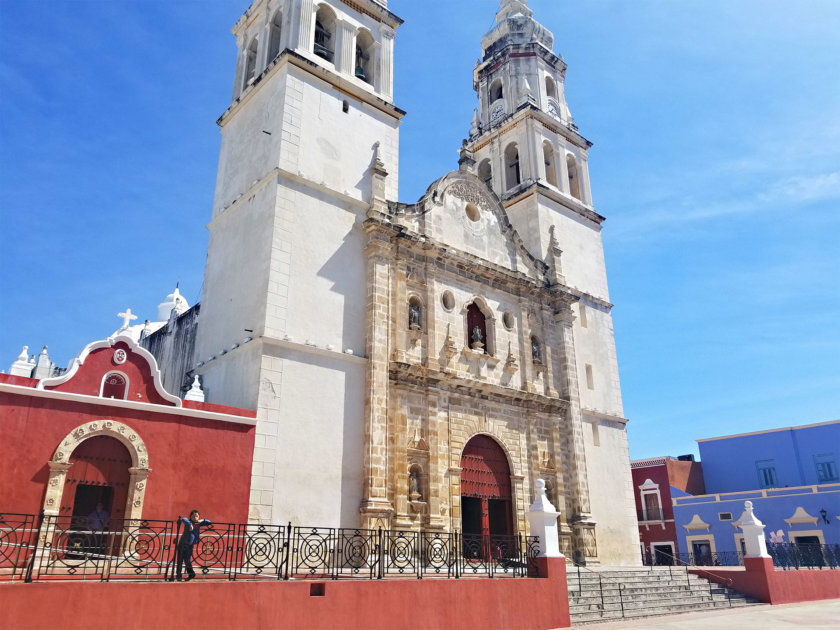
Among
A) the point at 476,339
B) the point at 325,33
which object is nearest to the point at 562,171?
the point at 476,339

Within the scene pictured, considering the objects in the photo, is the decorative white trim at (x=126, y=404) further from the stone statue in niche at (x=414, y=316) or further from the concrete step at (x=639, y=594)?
the concrete step at (x=639, y=594)

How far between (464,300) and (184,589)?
12.0 meters

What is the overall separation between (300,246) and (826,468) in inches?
1262

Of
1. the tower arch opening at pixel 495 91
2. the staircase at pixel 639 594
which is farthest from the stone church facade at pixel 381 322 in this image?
Result: the tower arch opening at pixel 495 91

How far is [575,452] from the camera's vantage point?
20.0 m

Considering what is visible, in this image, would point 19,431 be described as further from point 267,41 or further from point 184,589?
point 267,41

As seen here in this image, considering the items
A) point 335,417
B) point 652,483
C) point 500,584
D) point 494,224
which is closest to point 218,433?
point 335,417

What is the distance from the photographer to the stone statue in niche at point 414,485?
16.0 meters

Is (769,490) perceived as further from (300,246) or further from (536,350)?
(300,246)

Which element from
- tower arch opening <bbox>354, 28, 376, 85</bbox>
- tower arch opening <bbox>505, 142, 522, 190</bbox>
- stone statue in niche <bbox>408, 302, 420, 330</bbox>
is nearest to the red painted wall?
stone statue in niche <bbox>408, 302, 420, 330</bbox>

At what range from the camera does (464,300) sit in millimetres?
19156

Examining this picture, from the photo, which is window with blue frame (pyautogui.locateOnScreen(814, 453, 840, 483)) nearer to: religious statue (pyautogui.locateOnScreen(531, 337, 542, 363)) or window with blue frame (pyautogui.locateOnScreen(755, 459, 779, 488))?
window with blue frame (pyautogui.locateOnScreen(755, 459, 779, 488))

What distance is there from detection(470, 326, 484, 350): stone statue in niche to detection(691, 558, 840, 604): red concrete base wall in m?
9.02

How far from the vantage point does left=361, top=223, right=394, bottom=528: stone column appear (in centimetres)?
1491
